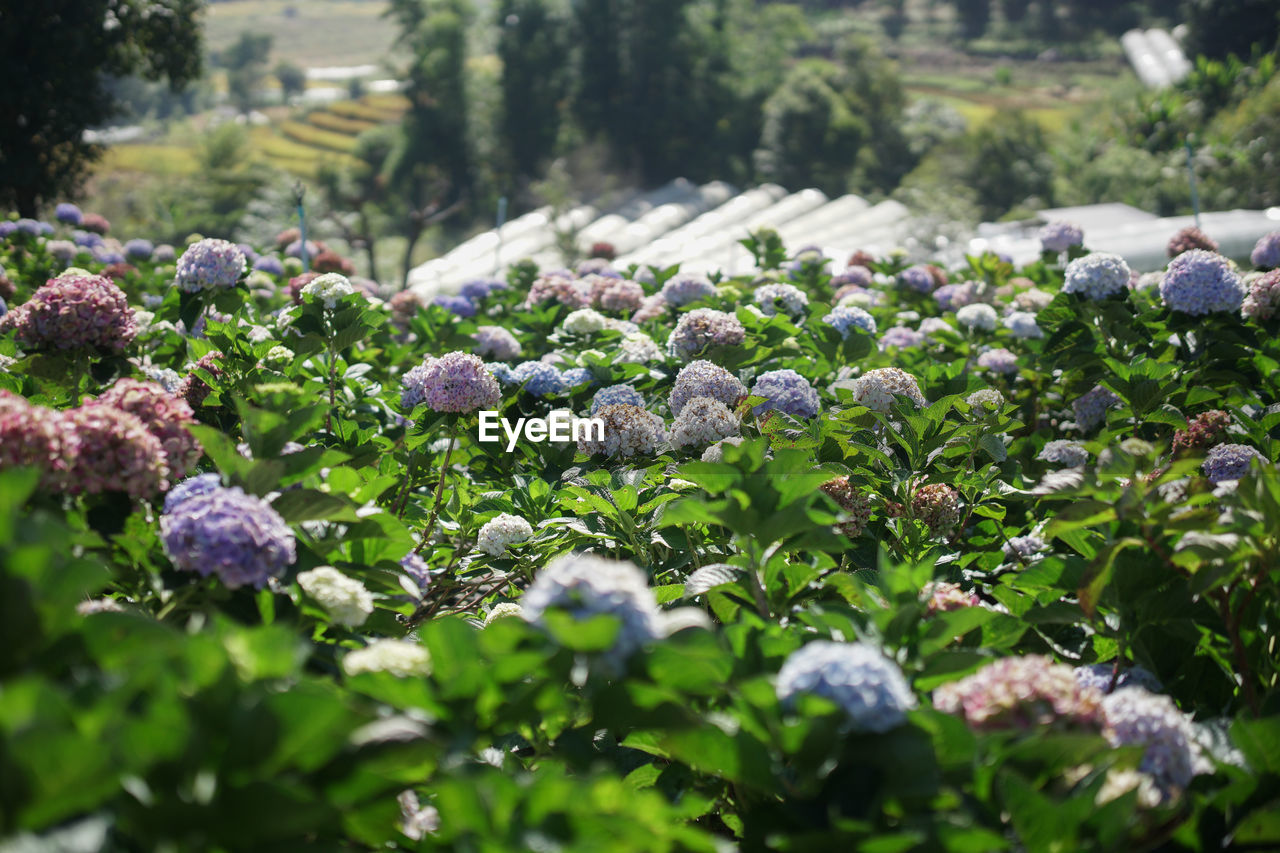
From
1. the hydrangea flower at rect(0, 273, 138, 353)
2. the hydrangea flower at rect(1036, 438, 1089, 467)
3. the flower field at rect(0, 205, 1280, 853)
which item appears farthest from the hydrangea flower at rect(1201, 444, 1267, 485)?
the hydrangea flower at rect(0, 273, 138, 353)

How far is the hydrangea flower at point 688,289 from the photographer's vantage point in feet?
11.3

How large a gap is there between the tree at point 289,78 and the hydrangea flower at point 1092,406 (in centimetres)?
9969

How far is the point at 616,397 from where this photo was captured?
8.09 ft

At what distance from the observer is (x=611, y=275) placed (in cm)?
411

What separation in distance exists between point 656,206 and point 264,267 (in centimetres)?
3106

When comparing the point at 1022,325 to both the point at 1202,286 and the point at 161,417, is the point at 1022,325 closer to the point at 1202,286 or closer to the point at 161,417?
the point at 1202,286

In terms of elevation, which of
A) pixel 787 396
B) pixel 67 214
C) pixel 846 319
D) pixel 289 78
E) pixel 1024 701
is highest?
pixel 1024 701

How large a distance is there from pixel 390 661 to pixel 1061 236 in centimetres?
373

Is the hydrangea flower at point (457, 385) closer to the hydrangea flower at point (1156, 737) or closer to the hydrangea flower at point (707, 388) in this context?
the hydrangea flower at point (707, 388)

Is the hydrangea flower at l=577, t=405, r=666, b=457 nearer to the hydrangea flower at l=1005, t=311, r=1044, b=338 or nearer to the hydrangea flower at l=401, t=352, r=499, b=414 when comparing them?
the hydrangea flower at l=401, t=352, r=499, b=414

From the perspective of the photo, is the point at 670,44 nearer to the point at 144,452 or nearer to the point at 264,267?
the point at 264,267

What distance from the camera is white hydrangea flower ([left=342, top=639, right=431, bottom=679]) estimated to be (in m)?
1.10

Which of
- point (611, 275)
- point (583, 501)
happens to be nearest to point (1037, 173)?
point (611, 275)

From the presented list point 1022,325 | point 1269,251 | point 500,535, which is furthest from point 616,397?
Answer: point 1269,251
